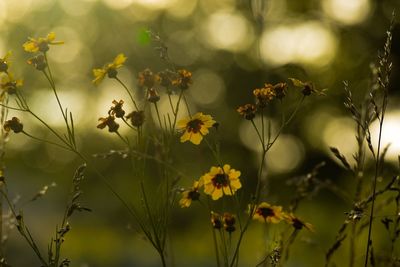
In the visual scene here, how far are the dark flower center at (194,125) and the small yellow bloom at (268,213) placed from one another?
1.16 feet

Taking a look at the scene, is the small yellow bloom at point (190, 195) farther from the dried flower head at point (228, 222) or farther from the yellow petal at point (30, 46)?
the yellow petal at point (30, 46)

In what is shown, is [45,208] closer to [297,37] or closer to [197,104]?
[197,104]

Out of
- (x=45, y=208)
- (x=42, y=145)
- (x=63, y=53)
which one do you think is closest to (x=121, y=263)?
(x=45, y=208)

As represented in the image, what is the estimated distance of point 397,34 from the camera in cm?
1485

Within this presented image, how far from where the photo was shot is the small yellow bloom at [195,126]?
7.00 feet

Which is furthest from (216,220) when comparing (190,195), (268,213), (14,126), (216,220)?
(14,126)

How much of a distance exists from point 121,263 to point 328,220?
31.2ft

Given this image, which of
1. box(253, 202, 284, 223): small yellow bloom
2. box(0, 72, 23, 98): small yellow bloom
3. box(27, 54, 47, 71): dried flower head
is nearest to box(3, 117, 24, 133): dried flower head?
box(0, 72, 23, 98): small yellow bloom

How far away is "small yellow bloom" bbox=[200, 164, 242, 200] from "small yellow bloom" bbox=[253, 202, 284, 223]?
5.0 inches

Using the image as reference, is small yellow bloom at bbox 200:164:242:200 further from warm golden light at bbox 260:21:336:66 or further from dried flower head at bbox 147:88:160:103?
warm golden light at bbox 260:21:336:66

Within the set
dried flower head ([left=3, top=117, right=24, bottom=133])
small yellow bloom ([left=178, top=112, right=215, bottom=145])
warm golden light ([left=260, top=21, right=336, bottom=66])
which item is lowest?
small yellow bloom ([left=178, top=112, right=215, bottom=145])

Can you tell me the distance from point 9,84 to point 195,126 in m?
0.64

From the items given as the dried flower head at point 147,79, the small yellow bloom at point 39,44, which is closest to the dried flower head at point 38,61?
the small yellow bloom at point 39,44

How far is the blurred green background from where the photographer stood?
48.0ft
